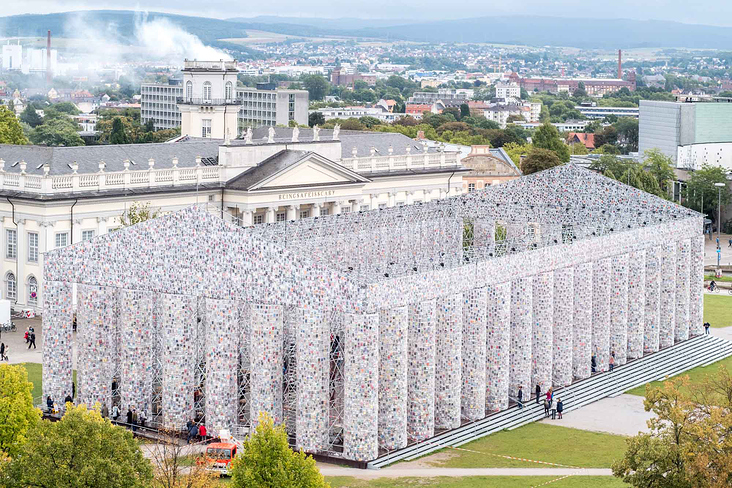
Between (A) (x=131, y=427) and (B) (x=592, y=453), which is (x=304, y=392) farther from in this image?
(B) (x=592, y=453)

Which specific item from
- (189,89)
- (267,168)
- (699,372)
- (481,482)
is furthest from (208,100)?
(481,482)

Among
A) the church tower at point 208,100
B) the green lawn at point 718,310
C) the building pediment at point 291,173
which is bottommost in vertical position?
the green lawn at point 718,310

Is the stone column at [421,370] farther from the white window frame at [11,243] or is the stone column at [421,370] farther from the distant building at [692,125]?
the distant building at [692,125]

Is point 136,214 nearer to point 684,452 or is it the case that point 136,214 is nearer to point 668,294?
point 668,294

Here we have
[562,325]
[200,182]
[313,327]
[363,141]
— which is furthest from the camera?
[363,141]

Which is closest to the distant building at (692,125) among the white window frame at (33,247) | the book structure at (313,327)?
the white window frame at (33,247)

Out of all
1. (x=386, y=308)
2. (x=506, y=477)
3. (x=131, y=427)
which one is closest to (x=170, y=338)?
(x=131, y=427)

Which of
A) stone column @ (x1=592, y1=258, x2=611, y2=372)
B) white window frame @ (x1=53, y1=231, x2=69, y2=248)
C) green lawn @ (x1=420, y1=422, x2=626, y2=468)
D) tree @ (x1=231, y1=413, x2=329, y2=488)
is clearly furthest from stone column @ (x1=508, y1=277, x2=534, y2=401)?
white window frame @ (x1=53, y1=231, x2=69, y2=248)
